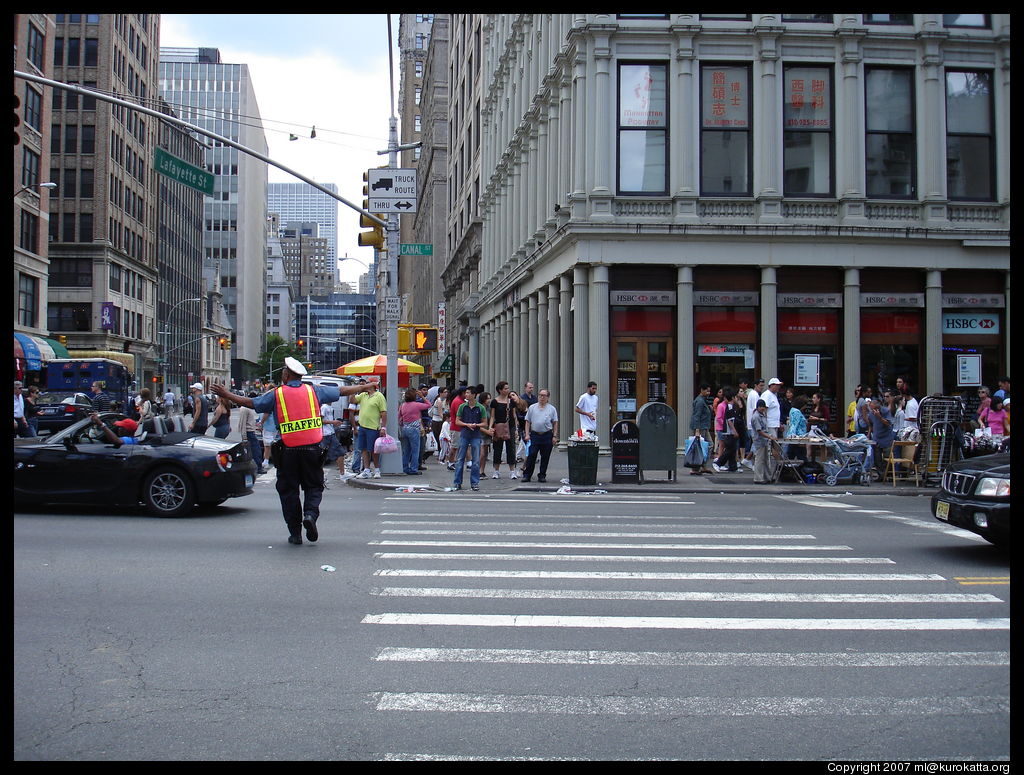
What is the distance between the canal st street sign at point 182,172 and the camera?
49.1ft

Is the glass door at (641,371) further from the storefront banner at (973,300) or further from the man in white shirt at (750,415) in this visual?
the storefront banner at (973,300)

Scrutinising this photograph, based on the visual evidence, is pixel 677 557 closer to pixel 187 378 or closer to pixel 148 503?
pixel 148 503

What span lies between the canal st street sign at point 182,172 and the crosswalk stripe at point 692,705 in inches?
474

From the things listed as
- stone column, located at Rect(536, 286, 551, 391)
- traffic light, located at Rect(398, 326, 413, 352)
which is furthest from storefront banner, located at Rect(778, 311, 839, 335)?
traffic light, located at Rect(398, 326, 413, 352)

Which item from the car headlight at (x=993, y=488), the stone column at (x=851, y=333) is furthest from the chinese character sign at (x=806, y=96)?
the car headlight at (x=993, y=488)

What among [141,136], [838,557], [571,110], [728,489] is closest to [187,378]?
[141,136]

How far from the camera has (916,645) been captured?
631 cm

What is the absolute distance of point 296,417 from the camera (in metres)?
9.95

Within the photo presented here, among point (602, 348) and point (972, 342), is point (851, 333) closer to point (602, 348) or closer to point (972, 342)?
point (972, 342)

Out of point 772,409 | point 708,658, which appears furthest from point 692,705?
point 772,409

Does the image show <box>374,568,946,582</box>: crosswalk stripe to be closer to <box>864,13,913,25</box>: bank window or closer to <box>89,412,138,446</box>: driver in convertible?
<box>89,412,138,446</box>: driver in convertible

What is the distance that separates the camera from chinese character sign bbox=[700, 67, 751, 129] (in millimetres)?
23797

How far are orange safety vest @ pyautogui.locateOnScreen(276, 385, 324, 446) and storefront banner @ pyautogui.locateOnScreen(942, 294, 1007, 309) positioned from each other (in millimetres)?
20657
